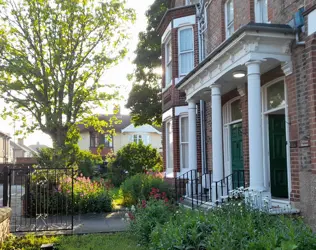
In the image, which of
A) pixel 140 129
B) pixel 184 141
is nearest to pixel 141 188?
pixel 184 141

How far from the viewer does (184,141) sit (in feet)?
46.4

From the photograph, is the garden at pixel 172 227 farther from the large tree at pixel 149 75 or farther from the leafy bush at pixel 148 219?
the large tree at pixel 149 75

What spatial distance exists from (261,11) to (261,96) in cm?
212

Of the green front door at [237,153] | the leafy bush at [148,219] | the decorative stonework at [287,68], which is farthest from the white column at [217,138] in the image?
the decorative stonework at [287,68]

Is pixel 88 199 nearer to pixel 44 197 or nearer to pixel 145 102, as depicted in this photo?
pixel 44 197

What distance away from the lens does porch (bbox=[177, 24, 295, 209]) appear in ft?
24.0

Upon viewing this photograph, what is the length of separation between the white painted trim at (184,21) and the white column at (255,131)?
713 centimetres

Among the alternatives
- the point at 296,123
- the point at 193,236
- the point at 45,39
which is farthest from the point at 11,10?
the point at 193,236

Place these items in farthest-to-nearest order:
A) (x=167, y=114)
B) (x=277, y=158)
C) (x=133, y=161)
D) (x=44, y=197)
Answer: (x=133, y=161) < (x=167, y=114) < (x=44, y=197) < (x=277, y=158)

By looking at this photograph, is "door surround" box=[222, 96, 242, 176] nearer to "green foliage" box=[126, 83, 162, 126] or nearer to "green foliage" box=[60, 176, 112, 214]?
"green foliage" box=[60, 176, 112, 214]

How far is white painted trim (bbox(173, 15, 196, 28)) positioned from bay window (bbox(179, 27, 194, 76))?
205 mm

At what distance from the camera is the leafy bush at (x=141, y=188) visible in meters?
12.8

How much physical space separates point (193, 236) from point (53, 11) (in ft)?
43.0

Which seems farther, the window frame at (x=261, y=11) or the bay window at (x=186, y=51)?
the bay window at (x=186, y=51)
